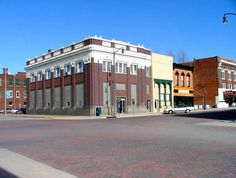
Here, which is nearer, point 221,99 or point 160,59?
point 160,59

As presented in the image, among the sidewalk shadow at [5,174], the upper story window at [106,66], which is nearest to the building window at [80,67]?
the upper story window at [106,66]

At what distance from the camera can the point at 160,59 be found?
64812mm

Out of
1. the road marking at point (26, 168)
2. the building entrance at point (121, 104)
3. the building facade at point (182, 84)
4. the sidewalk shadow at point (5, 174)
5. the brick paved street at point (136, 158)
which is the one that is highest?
the building facade at point (182, 84)

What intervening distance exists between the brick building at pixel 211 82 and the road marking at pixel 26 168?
6995 centimetres

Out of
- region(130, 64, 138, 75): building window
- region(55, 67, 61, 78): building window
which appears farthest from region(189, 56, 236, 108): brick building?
region(55, 67, 61, 78): building window

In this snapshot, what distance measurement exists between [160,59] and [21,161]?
182 feet

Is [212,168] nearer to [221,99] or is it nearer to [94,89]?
[94,89]

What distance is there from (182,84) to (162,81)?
8.63m

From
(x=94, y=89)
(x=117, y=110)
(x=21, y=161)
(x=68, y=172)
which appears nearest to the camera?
(x=68, y=172)

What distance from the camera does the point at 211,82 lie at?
79938 mm

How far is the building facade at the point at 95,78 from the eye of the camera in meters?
52.5

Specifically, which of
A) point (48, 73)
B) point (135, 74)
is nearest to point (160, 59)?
point (135, 74)

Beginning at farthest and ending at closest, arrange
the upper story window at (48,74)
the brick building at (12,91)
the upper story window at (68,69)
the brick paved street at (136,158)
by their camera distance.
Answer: the brick building at (12,91) → the upper story window at (48,74) → the upper story window at (68,69) → the brick paved street at (136,158)

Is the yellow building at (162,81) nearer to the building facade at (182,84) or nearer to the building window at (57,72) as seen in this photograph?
the building facade at (182,84)
